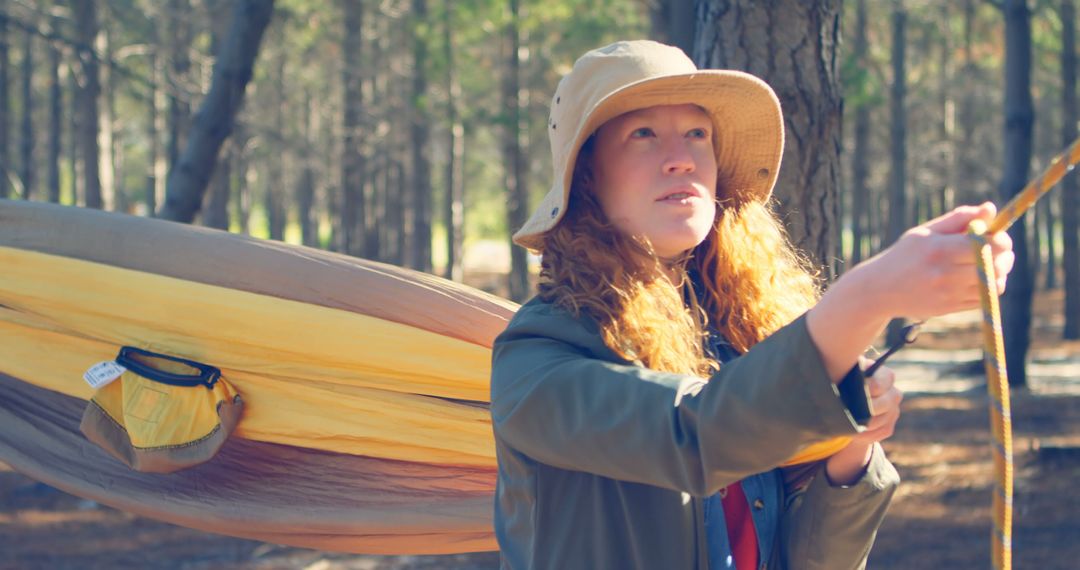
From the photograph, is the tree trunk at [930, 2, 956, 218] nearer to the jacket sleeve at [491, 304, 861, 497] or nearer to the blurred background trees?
the blurred background trees

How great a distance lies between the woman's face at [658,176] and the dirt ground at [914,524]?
15.6 feet

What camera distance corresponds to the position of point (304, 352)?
10.5 ft

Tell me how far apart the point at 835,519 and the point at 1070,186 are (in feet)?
54.1

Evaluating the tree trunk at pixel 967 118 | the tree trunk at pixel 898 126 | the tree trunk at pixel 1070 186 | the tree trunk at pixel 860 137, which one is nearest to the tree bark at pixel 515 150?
the tree trunk at pixel 860 137

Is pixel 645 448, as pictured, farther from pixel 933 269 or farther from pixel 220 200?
pixel 220 200

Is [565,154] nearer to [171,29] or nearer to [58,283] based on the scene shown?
[58,283]

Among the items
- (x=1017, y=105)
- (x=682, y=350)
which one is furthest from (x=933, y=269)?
(x=1017, y=105)

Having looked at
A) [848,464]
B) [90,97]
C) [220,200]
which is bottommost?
[848,464]

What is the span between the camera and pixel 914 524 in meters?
6.94

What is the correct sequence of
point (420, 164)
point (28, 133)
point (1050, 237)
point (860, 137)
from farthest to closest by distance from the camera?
point (1050, 237) < point (420, 164) < point (860, 137) < point (28, 133)

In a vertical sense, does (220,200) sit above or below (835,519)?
above

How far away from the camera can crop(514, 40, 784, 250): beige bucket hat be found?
5.95ft

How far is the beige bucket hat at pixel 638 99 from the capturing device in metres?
1.81

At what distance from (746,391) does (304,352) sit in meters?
2.13
